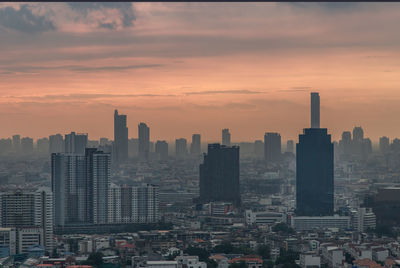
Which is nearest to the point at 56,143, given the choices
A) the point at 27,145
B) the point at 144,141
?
the point at 27,145

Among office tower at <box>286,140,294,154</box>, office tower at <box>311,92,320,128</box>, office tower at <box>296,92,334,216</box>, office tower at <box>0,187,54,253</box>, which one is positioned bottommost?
office tower at <box>0,187,54,253</box>

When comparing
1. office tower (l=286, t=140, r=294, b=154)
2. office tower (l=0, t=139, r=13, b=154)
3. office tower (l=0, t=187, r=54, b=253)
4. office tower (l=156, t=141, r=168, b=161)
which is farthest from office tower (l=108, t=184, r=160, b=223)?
office tower (l=156, t=141, r=168, b=161)

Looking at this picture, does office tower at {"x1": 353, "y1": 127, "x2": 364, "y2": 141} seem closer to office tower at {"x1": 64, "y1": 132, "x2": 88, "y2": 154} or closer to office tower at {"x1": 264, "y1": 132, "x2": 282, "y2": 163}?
office tower at {"x1": 264, "y1": 132, "x2": 282, "y2": 163}

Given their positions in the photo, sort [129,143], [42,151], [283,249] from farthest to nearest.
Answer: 1. [129,143]
2. [42,151]
3. [283,249]

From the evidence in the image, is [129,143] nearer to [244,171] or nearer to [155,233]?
[244,171]

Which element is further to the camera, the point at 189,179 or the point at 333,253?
the point at 189,179

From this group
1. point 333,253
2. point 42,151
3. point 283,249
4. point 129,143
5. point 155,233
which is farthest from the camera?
point 129,143

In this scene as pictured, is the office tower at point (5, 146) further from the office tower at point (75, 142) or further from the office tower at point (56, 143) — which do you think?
the office tower at point (75, 142)

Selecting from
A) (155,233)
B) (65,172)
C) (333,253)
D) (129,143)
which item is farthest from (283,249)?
(129,143)
